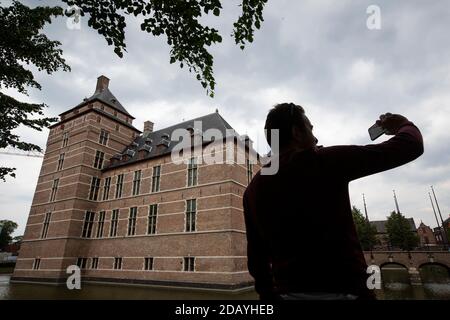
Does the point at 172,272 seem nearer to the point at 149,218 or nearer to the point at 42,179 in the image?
the point at 149,218

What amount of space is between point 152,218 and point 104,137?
1092 cm

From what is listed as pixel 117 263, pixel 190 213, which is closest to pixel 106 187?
pixel 117 263

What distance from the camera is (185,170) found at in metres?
20.1

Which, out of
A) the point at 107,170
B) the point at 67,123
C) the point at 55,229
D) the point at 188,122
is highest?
the point at 67,123

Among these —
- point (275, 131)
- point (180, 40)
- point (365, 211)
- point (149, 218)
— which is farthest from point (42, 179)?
point (365, 211)

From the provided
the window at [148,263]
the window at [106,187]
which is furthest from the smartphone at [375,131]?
the window at [106,187]

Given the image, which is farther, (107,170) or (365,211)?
(365,211)

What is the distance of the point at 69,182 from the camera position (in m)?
24.0

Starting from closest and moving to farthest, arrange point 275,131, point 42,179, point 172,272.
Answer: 1. point 275,131
2. point 172,272
3. point 42,179

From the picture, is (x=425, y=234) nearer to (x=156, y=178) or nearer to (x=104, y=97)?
(x=156, y=178)

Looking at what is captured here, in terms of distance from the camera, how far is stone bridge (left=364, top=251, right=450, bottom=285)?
2472cm

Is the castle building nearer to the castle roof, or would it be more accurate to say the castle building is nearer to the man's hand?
the castle roof

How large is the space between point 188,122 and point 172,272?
12962mm

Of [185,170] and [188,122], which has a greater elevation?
[188,122]
